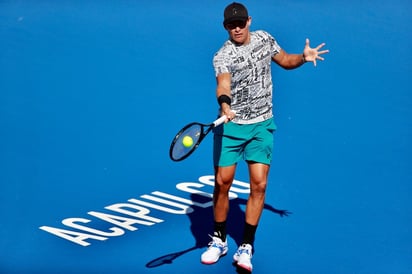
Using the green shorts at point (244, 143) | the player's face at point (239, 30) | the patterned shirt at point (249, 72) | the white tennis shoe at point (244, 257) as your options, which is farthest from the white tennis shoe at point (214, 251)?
the player's face at point (239, 30)

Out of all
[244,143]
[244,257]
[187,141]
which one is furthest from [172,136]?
[244,257]

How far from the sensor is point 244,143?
621 cm

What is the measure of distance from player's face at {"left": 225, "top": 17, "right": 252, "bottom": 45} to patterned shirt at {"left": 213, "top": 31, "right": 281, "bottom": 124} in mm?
66

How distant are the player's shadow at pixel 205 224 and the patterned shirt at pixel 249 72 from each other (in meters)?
1.23

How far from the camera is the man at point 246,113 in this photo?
6.02 m

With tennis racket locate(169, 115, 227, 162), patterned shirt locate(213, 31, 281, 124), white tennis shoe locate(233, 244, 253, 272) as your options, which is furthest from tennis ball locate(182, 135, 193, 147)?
white tennis shoe locate(233, 244, 253, 272)

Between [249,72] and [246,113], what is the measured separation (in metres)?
0.35

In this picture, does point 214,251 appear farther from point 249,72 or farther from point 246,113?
point 249,72

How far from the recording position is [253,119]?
6180mm

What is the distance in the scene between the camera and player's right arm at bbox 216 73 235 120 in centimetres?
581

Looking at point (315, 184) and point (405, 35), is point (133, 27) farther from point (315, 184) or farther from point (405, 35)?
point (315, 184)

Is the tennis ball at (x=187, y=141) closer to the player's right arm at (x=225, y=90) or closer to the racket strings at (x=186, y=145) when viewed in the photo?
the racket strings at (x=186, y=145)

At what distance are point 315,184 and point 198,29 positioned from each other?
3.97m

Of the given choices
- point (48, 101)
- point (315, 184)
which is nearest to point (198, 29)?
point (48, 101)
